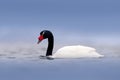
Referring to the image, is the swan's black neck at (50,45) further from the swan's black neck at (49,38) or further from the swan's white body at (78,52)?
the swan's white body at (78,52)

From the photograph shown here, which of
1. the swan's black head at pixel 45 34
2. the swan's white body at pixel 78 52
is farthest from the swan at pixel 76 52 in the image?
the swan's black head at pixel 45 34

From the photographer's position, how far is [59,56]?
35438 mm

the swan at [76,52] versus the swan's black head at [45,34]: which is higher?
the swan's black head at [45,34]

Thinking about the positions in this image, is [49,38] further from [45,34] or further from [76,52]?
[76,52]

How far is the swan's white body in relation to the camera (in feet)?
115

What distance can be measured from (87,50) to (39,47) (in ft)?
13.4

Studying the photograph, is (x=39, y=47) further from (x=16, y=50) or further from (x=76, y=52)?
(x=76, y=52)

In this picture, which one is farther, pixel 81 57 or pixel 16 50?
pixel 16 50

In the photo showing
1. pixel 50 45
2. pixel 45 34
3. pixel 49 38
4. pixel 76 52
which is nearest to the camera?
pixel 76 52

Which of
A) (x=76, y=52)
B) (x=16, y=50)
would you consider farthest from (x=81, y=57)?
(x=16, y=50)

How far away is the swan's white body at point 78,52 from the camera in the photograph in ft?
115

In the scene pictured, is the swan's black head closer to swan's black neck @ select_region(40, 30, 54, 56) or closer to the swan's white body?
swan's black neck @ select_region(40, 30, 54, 56)

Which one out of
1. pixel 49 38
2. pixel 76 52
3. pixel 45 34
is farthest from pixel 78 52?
pixel 49 38

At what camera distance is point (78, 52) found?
35.2 metres
